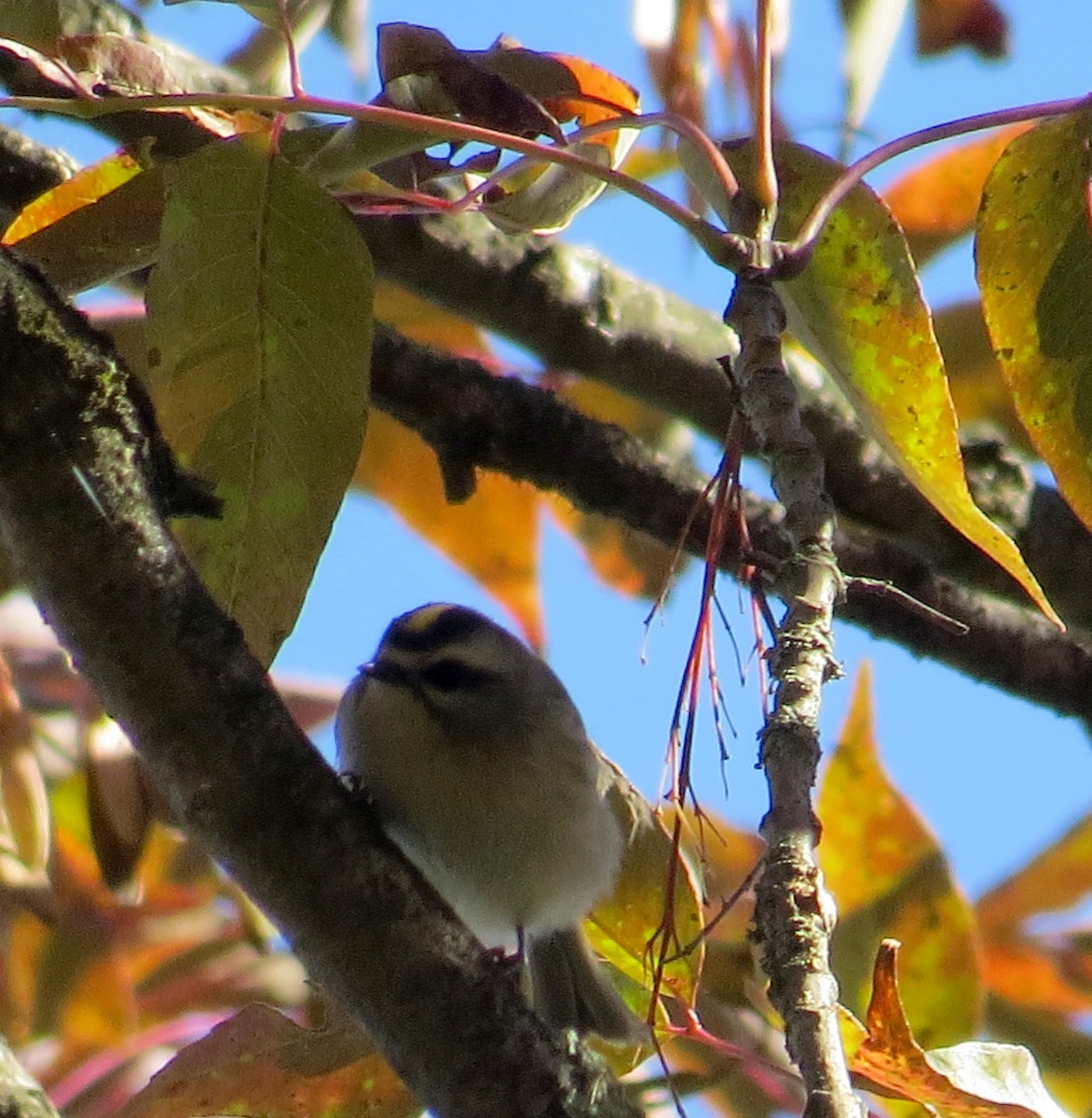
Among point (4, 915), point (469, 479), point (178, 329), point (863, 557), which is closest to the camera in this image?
point (178, 329)

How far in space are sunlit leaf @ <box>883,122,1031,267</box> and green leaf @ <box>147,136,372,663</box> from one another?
4.10 ft

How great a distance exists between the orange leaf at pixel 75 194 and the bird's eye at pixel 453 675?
4.69ft

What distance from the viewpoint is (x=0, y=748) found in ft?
6.93

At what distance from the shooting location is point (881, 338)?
4.59 feet

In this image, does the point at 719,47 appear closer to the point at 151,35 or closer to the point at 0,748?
the point at 151,35

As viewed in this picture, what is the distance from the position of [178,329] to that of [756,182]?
52cm

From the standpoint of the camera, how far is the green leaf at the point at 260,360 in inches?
57.6

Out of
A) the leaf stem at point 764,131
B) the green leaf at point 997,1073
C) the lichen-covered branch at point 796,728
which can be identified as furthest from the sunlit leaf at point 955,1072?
the leaf stem at point 764,131

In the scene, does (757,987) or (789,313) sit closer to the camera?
(789,313)

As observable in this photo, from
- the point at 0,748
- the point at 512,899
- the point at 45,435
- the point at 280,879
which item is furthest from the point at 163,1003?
the point at 45,435

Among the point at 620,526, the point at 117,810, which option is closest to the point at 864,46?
the point at 620,526

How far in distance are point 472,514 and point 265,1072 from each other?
1032 millimetres

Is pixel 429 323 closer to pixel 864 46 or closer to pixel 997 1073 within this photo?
pixel 864 46

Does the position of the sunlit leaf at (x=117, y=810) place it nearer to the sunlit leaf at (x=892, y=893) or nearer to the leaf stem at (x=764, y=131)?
the sunlit leaf at (x=892, y=893)
